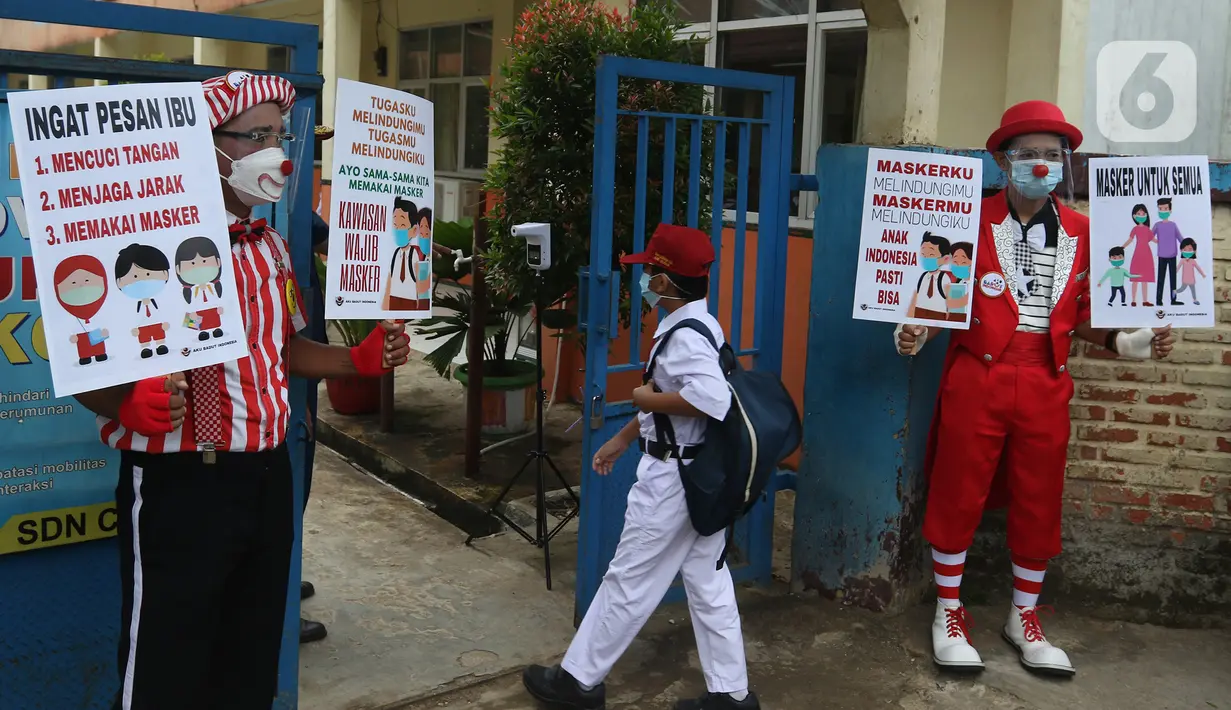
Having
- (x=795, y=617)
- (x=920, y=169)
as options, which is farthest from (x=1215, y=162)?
(x=795, y=617)

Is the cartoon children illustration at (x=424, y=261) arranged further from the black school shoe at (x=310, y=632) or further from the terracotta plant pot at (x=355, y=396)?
the terracotta plant pot at (x=355, y=396)

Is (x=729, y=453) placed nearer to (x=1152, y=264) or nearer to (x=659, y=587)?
(x=659, y=587)

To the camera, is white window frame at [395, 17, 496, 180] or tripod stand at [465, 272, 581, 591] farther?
white window frame at [395, 17, 496, 180]

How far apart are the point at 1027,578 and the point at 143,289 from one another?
3.20 meters

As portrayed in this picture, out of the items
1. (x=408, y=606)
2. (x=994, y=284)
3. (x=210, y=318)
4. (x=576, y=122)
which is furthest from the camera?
(x=576, y=122)

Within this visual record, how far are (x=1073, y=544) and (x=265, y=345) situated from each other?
334 cm

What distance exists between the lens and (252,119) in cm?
267

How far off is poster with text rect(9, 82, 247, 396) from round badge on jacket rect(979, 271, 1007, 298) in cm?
254

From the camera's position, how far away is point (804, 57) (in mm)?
6328

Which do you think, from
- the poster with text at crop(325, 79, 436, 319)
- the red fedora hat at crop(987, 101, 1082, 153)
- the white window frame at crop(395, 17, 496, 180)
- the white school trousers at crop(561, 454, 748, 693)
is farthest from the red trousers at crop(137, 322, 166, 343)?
the white window frame at crop(395, 17, 496, 180)

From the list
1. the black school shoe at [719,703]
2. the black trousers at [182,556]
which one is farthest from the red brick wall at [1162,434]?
the black trousers at [182,556]

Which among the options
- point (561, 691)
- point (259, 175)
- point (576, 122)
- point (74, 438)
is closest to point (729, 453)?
point (561, 691)

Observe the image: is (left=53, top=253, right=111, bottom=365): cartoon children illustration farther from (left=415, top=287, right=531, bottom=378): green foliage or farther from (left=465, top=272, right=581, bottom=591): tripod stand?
(left=415, top=287, right=531, bottom=378): green foliage

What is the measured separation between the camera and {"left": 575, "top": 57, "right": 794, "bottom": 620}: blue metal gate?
13.0 ft
